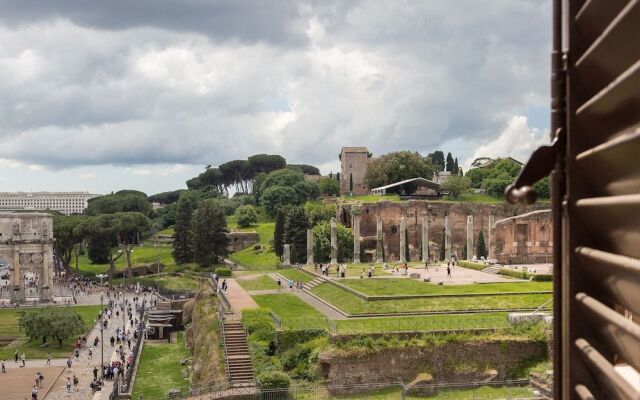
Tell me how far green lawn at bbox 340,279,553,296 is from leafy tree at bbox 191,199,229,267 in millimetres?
30915

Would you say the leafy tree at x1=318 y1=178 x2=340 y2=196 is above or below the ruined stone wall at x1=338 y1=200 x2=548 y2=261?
above

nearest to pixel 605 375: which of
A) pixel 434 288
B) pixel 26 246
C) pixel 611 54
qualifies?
pixel 611 54

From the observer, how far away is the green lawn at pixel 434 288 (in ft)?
106

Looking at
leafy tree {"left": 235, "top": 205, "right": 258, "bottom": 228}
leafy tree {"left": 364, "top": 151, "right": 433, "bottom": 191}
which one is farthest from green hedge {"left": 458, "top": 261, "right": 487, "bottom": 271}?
leafy tree {"left": 235, "top": 205, "right": 258, "bottom": 228}

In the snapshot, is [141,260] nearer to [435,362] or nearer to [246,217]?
[246,217]

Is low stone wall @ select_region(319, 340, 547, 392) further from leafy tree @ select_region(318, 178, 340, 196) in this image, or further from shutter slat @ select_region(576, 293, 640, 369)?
leafy tree @ select_region(318, 178, 340, 196)

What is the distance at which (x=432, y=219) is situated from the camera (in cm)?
6600

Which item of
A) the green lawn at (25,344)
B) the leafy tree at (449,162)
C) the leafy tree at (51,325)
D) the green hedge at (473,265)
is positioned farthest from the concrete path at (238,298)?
the leafy tree at (449,162)

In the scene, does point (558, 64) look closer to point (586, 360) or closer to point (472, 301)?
point (586, 360)

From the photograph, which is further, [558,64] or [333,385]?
[333,385]

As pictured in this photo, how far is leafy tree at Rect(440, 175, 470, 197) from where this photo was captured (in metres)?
73.6

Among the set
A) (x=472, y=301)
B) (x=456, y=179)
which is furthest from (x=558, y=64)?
(x=456, y=179)

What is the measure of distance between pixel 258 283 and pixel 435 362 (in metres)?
21.4

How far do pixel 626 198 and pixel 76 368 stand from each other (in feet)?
111
